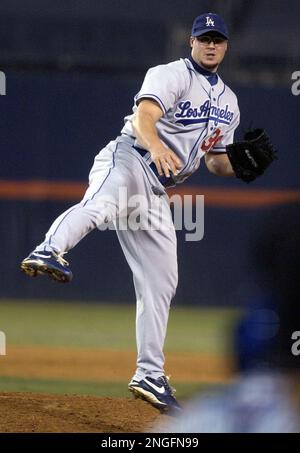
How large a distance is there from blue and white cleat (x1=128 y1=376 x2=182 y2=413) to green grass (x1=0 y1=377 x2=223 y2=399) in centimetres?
100

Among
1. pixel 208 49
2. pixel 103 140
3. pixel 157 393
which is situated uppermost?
pixel 103 140

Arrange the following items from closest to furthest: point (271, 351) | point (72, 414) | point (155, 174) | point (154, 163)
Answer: point (271, 351) → point (154, 163) → point (155, 174) → point (72, 414)

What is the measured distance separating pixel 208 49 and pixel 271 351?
1.49 metres

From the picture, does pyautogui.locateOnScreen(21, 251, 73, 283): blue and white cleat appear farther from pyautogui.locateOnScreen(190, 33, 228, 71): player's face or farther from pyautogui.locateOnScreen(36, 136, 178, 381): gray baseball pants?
pyautogui.locateOnScreen(190, 33, 228, 71): player's face

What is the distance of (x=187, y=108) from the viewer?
9.18ft

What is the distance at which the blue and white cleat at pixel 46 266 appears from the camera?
215 centimetres

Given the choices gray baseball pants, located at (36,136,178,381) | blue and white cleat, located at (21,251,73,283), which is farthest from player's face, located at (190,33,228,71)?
blue and white cleat, located at (21,251,73,283)

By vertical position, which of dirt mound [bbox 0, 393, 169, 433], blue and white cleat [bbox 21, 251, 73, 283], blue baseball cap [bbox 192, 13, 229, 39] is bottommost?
dirt mound [bbox 0, 393, 169, 433]

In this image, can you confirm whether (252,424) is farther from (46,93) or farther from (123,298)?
(46,93)

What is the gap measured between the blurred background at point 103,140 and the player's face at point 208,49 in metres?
3.78

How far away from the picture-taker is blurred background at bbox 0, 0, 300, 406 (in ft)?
22.0

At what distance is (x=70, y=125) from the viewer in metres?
6.98

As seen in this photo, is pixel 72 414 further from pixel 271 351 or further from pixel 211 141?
pixel 271 351

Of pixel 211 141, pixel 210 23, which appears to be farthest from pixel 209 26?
pixel 211 141
